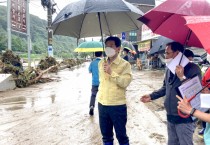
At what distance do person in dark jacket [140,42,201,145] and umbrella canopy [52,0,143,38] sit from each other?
0.90 m

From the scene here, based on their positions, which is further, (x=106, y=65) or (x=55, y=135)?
(x=55, y=135)

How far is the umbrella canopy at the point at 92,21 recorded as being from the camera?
138 inches

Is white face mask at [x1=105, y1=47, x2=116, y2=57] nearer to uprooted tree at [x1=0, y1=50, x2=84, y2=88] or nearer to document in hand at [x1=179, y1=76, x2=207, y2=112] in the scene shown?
document in hand at [x1=179, y1=76, x2=207, y2=112]

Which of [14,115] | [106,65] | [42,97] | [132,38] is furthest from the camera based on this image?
[132,38]

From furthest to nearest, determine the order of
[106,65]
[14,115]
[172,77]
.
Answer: [14,115]
[106,65]
[172,77]

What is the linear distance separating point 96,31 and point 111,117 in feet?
5.55

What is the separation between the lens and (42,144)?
15.3ft

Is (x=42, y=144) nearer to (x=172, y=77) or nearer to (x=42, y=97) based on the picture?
(x=172, y=77)

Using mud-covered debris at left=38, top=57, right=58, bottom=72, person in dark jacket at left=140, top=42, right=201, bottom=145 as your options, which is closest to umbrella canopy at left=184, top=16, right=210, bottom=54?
person in dark jacket at left=140, top=42, right=201, bottom=145

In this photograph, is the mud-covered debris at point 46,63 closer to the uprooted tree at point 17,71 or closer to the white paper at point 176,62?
the uprooted tree at point 17,71

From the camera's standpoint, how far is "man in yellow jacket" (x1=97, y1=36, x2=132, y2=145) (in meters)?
3.33

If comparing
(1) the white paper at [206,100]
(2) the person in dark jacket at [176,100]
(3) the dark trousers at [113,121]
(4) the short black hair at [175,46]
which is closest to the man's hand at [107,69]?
(3) the dark trousers at [113,121]

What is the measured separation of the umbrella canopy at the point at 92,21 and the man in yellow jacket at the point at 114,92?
0.51m

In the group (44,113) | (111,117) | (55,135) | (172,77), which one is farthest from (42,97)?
(172,77)
